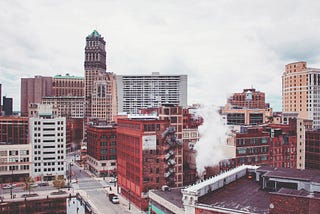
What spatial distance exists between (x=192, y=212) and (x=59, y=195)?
200ft

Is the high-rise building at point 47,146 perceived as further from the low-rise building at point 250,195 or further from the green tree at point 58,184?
the low-rise building at point 250,195

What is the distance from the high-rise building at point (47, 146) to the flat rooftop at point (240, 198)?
7285 centimetres

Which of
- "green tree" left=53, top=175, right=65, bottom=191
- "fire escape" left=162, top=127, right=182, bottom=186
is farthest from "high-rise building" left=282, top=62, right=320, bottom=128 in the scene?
"green tree" left=53, top=175, right=65, bottom=191

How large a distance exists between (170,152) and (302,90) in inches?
4384

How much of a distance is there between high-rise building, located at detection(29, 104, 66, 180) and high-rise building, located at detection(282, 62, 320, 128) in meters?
113

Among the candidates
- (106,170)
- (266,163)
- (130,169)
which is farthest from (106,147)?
(266,163)

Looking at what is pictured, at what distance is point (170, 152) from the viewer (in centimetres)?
7362

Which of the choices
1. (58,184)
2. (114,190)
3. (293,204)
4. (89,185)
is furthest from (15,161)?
(293,204)

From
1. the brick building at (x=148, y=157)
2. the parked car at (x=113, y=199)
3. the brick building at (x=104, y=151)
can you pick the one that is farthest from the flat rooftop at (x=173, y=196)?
the brick building at (x=104, y=151)

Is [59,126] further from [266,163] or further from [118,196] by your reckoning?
[266,163]

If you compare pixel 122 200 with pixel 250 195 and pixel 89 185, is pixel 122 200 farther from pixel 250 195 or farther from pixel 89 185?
pixel 250 195

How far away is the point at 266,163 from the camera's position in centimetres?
8762

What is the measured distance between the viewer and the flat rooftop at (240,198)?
113 feet

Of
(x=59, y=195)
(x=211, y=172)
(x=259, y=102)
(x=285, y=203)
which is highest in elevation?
(x=259, y=102)
